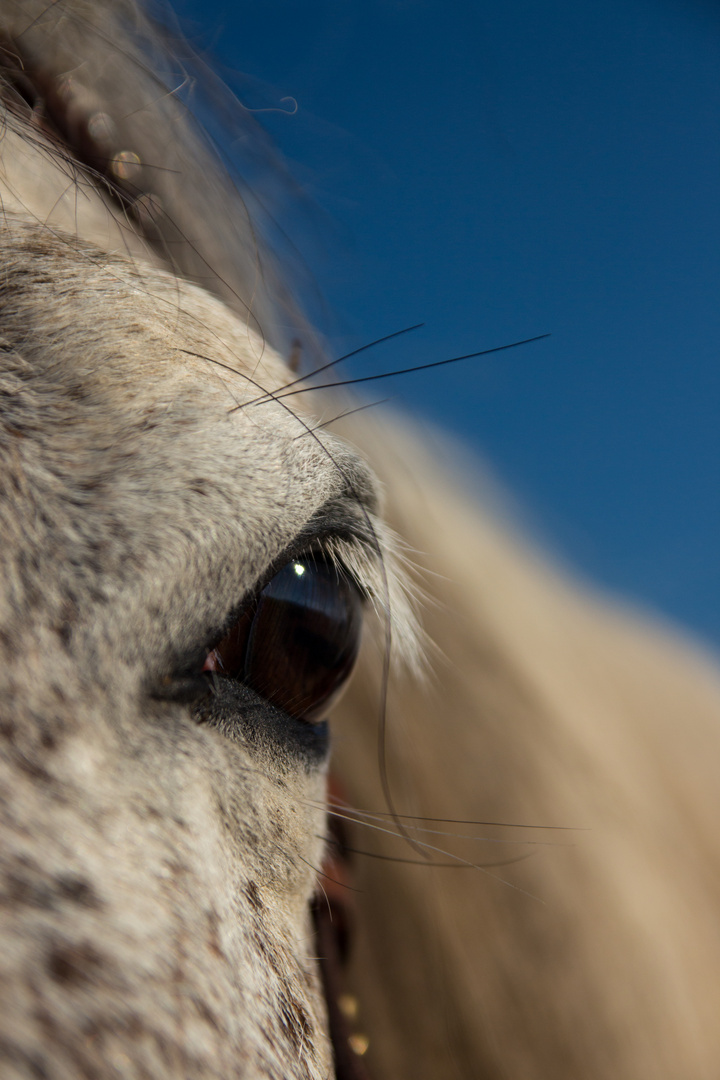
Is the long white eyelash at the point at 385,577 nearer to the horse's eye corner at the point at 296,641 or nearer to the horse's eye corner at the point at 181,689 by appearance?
the horse's eye corner at the point at 296,641

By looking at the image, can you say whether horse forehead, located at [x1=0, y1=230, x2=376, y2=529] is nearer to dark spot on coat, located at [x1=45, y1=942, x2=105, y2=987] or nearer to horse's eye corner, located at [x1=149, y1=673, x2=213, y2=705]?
horse's eye corner, located at [x1=149, y1=673, x2=213, y2=705]

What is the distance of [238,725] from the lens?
78 centimetres

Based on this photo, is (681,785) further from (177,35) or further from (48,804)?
(177,35)

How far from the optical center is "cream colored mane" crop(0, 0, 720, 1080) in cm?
57

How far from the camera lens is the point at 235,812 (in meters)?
0.74

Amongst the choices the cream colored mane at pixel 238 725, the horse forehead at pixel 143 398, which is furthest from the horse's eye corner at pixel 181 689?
the horse forehead at pixel 143 398

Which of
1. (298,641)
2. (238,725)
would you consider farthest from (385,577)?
(238,725)

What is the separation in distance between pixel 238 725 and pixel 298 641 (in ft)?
0.42

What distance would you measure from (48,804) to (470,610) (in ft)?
3.17

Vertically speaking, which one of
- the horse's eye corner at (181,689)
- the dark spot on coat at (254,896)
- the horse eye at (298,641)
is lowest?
the dark spot on coat at (254,896)

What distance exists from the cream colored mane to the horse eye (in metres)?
0.03

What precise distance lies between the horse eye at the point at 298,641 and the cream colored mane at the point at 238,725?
35 millimetres

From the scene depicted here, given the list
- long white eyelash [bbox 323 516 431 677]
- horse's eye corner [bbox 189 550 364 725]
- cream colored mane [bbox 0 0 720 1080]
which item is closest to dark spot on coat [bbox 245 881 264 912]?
cream colored mane [bbox 0 0 720 1080]

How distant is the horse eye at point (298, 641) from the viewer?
31.4 inches
